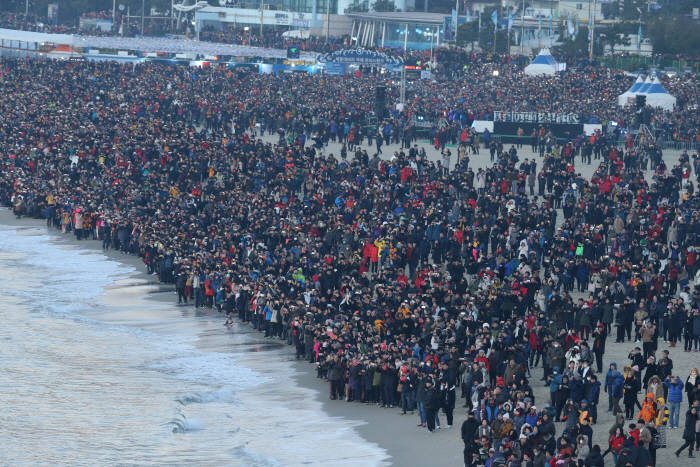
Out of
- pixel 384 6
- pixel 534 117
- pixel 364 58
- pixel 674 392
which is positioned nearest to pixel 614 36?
pixel 364 58

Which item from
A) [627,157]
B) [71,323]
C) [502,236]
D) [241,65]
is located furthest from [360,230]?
[241,65]

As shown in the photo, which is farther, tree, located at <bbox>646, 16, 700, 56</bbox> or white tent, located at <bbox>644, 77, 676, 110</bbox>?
tree, located at <bbox>646, 16, 700, 56</bbox>

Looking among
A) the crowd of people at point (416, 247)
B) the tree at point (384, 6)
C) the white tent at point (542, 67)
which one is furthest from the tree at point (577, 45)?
the tree at point (384, 6)

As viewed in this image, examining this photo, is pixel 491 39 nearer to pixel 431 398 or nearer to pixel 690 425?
pixel 431 398

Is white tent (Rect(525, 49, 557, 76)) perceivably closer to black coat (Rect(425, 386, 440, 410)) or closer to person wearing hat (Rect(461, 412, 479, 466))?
black coat (Rect(425, 386, 440, 410))

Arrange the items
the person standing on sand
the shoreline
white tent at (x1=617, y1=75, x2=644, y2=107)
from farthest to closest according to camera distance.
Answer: white tent at (x1=617, y1=75, x2=644, y2=107) → the shoreline → the person standing on sand

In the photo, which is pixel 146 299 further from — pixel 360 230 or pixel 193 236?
pixel 360 230

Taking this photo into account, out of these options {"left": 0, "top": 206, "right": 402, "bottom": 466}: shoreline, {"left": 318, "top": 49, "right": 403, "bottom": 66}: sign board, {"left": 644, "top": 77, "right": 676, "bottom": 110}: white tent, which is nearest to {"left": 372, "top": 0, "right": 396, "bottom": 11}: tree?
{"left": 318, "top": 49, "right": 403, "bottom": 66}: sign board
